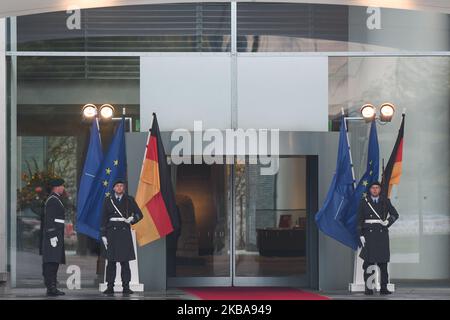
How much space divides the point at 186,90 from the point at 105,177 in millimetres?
1808

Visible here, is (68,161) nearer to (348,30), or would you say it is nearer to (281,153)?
(281,153)

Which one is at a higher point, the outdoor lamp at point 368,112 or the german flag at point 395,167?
the outdoor lamp at point 368,112

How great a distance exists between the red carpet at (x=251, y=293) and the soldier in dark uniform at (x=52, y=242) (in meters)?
1.88

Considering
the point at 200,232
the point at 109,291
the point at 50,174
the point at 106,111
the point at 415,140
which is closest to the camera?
the point at 109,291

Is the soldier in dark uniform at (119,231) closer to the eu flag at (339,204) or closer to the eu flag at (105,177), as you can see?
the eu flag at (105,177)

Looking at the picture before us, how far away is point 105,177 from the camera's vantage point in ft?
59.3

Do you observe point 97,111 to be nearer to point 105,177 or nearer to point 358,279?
point 105,177

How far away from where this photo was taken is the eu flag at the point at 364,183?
59.1 ft

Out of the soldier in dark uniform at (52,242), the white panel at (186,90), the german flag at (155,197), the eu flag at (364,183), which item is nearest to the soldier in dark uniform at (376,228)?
the eu flag at (364,183)

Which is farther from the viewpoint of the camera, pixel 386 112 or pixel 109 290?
pixel 386 112

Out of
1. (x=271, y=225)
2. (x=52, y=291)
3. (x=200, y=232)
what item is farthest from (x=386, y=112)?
(x=52, y=291)

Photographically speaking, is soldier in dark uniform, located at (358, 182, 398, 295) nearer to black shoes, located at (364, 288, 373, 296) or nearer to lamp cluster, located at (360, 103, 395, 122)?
black shoes, located at (364, 288, 373, 296)

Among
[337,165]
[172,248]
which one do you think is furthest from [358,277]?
[172,248]

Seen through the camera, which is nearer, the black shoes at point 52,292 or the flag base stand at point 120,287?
the black shoes at point 52,292
